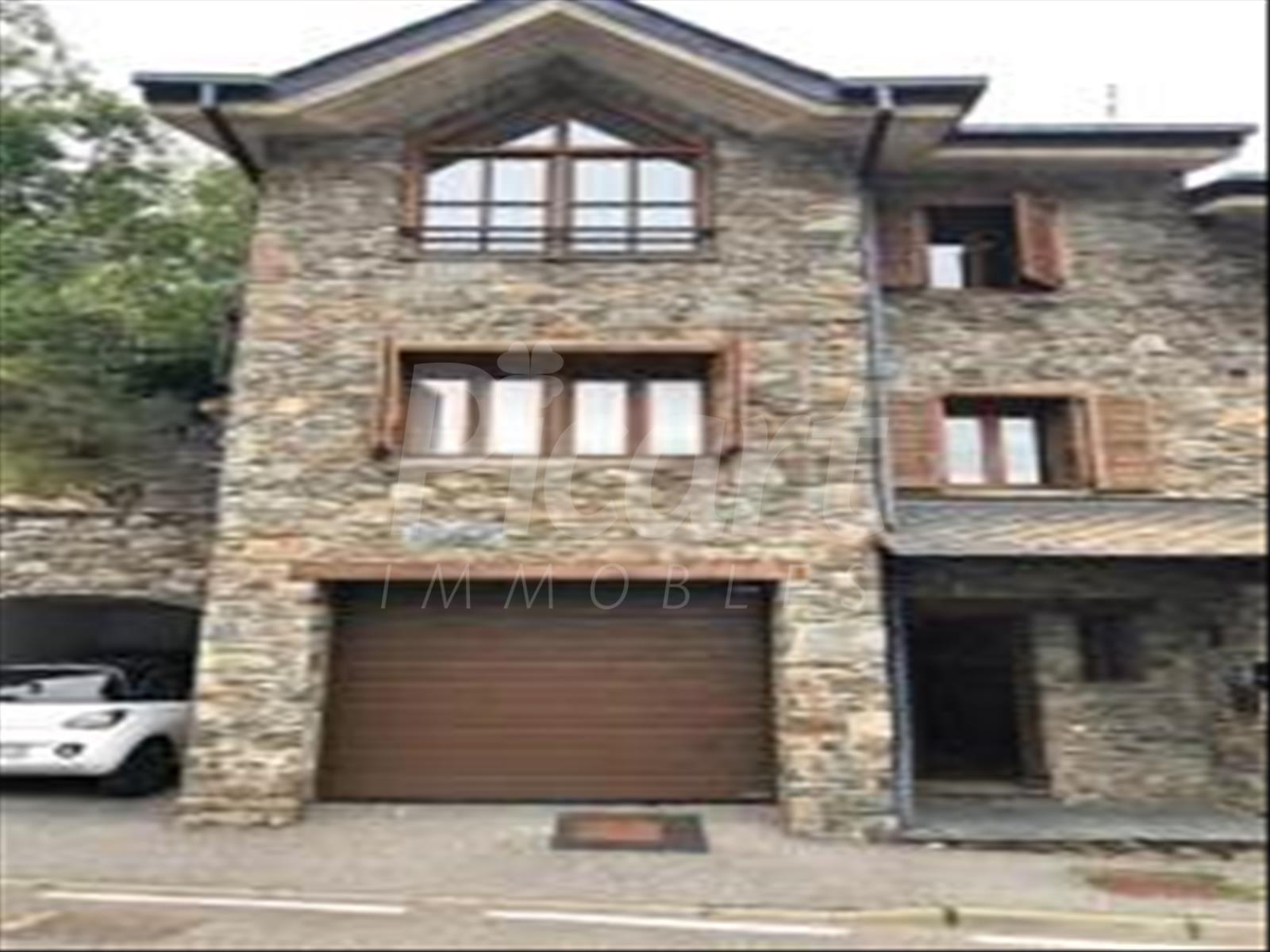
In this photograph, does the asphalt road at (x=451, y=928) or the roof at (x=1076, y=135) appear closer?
the asphalt road at (x=451, y=928)

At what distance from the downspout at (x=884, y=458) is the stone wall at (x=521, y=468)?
202 mm

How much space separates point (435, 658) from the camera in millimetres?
11477

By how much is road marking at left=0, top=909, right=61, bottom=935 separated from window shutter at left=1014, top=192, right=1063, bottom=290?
11.3 m

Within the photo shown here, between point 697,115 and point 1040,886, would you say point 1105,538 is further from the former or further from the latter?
point 697,115

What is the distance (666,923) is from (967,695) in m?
6.33

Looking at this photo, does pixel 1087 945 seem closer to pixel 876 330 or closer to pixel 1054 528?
pixel 1054 528

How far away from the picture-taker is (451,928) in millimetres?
7398

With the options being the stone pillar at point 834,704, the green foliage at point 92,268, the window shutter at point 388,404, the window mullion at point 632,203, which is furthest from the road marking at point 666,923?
the green foliage at point 92,268

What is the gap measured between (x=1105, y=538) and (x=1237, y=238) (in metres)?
8.96

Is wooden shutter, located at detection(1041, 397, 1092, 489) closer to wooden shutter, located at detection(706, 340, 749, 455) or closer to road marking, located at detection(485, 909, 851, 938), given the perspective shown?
wooden shutter, located at detection(706, 340, 749, 455)

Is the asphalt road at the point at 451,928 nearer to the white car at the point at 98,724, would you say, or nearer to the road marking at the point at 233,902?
the road marking at the point at 233,902

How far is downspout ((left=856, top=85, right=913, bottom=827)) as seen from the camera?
10.7 metres

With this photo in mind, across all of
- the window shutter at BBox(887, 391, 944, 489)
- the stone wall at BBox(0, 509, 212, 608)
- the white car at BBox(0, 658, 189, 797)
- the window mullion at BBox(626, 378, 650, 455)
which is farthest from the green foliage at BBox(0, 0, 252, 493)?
the window shutter at BBox(887, 391, 944, 489)

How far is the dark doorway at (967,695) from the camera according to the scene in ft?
41.7
